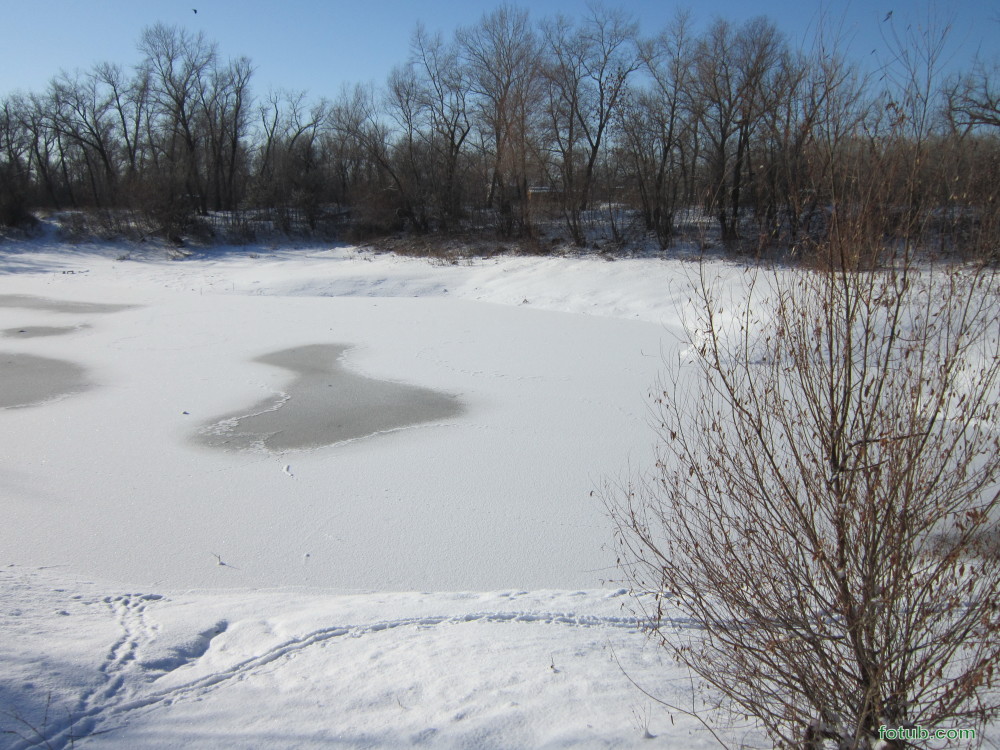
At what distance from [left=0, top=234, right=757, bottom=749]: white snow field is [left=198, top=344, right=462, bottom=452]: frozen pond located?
0.17 ft

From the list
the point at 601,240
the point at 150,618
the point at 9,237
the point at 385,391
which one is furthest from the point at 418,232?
the point at 150,618

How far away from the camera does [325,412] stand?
7961mm

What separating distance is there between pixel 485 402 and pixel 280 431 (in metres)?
2.40

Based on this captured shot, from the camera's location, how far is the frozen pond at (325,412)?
7082 millimetres

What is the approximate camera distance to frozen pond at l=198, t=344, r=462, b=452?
708 cm

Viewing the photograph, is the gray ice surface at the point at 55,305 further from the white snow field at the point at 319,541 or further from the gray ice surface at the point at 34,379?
the gray ice surface at the point at 34,379

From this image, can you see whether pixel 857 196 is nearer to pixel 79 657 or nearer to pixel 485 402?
pixel 79 657

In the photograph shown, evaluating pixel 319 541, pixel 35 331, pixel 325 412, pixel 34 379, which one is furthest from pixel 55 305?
pixel 319 541

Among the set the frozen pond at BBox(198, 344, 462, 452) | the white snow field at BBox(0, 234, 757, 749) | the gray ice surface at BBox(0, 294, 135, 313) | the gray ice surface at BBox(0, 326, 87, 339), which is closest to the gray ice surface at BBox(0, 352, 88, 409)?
the white snow field at BBox(0, 234, 757, 749)

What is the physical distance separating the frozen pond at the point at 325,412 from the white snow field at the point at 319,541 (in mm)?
51

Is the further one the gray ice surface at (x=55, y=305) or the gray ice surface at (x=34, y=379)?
the gray ice surface at (x=55, y=305)

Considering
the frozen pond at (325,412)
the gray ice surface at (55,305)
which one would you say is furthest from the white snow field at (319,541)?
the gray ice surface at (55,305)

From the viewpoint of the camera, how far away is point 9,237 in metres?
24.1

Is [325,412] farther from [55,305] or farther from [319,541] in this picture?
[55,305]
